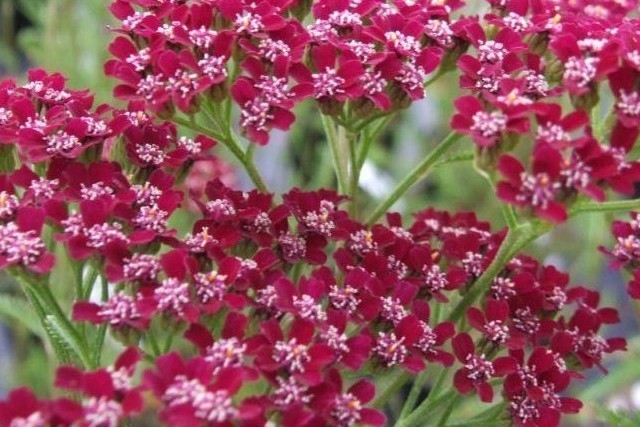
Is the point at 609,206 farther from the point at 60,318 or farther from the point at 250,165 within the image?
the point at 60,318

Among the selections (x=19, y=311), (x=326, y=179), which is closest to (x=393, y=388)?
(x=19, y=311)

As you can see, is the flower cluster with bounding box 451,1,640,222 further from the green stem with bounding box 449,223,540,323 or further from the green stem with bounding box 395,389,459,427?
the green stem with bounding box 395,389,459,427

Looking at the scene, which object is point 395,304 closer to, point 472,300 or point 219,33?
point 472,300

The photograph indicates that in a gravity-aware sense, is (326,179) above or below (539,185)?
below

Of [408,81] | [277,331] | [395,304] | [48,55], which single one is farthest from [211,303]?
[48,55]

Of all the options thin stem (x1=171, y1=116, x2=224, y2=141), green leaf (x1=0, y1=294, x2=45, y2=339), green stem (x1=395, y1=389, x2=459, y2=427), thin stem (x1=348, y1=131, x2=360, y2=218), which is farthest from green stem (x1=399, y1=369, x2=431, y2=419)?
green leaf (x1=0, y1=294, x2=45, y2=339)

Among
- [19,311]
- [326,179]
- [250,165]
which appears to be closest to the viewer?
[250,165]
